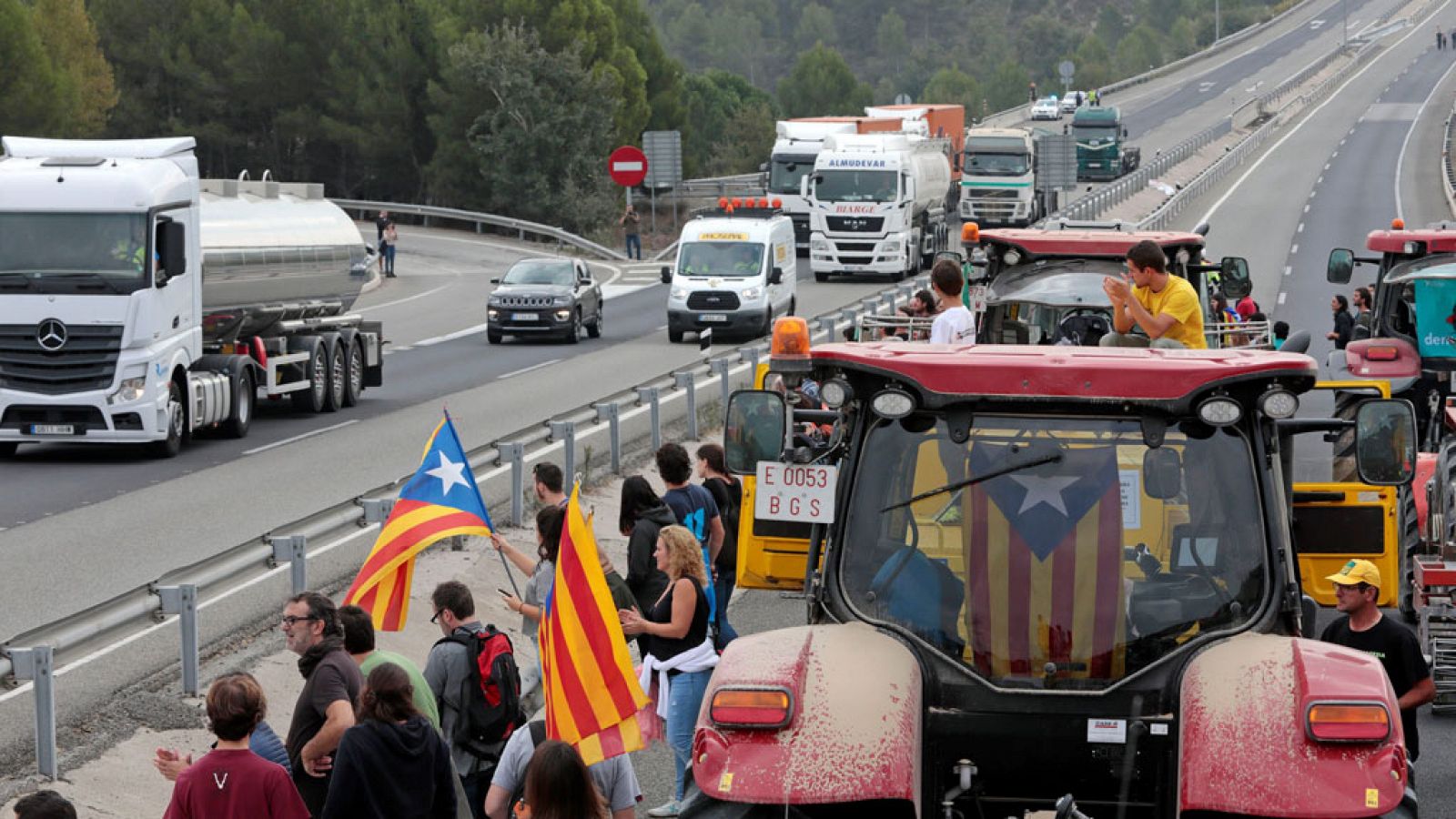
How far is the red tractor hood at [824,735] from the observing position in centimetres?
591

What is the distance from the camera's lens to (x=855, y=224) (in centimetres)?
5281

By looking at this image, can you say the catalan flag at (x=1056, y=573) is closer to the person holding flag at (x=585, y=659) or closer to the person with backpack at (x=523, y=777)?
the person with backpack at (x=523, y=777)

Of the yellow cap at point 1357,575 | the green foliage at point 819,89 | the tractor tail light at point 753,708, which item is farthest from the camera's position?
the green foliage at point 819,89

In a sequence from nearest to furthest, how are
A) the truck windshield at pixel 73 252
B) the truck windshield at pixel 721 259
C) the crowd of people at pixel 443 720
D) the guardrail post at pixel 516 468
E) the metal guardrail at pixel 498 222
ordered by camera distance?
the crowd of people at pixel 443 720, the guardrail post at pixel 516 468, the truck windshield at pixel 73 252, the truck windshield at pixel 721 259, the metal guardrail at pixel 498 222

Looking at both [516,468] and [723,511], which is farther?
[516,468]

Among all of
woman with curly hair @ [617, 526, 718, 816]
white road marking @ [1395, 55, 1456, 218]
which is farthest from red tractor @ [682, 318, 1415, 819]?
white road marking @ [1395, 55, 1456, 218]

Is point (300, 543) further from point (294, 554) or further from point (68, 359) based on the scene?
point (68, 359)

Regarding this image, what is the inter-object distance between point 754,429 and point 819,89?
138158 millimetres

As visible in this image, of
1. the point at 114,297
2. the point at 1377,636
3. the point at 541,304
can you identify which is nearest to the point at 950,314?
the point at 1377,636

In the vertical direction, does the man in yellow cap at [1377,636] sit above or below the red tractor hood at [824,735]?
below

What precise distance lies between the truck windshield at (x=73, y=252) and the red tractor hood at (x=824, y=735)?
1939 cm

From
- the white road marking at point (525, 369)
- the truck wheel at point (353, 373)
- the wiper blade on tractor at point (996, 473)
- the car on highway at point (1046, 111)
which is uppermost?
the car on highway at point (1046, 111)

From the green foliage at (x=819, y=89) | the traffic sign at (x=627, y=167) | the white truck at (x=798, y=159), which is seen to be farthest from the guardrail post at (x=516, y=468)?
the green foliage at (x=819, y=89)

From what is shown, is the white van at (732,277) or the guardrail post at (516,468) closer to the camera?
the guardrail post at (516,468)
